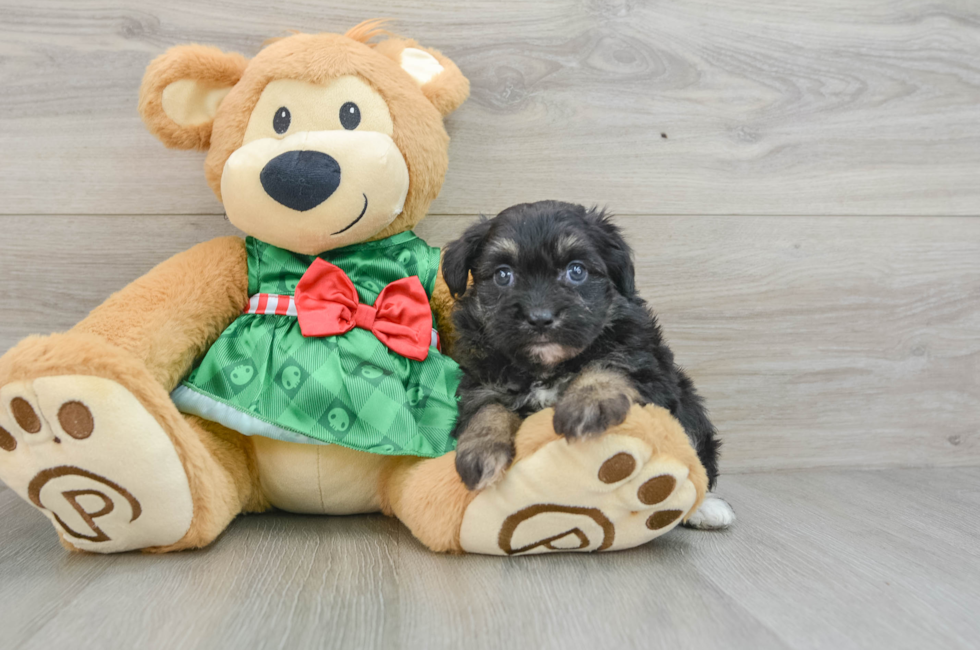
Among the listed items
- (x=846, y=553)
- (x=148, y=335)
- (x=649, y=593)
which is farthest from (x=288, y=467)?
(x=846, y=553)

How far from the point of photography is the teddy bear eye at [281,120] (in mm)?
1675

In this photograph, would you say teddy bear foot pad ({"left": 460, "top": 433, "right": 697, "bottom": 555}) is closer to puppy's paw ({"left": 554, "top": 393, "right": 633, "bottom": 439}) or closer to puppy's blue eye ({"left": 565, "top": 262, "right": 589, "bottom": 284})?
puppy's paw ({"left": 554, "top": 393, "right": 633, "bottom": 439})

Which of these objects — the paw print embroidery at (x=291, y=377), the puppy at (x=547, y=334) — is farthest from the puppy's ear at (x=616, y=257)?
the paw print embroidery at (x=291, y=377)

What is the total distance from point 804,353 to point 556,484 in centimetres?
138

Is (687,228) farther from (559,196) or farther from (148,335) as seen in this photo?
(148,335)

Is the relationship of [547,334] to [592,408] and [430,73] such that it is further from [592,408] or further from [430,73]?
[430,73]

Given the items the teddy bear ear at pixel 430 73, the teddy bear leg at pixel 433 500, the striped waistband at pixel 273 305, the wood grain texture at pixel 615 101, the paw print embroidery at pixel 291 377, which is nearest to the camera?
the teddy bear leg at pixel 433 500

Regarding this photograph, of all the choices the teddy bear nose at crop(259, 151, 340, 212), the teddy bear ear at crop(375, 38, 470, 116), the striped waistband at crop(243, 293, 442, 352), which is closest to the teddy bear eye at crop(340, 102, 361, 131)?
the teddy bear nose at crop(259, 151, 340, 212)

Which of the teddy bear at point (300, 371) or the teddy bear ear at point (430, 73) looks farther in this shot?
the teddy bear ear at point (430, 73)

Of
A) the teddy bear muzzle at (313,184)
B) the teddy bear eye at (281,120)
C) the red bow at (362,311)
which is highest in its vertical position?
the teddy bear eye at (281,120)

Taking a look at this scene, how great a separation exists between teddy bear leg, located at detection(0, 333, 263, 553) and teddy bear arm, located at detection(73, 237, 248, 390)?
96 mm

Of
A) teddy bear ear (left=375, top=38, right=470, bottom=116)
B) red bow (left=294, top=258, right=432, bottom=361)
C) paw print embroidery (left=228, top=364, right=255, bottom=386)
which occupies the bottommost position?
paw print embroidery (left=228, top=364, right=255, bottom=386)

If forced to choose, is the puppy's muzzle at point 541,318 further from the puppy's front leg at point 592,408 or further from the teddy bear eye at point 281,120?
the teddy bear eye at point 281,120

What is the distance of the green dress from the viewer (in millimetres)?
1589
